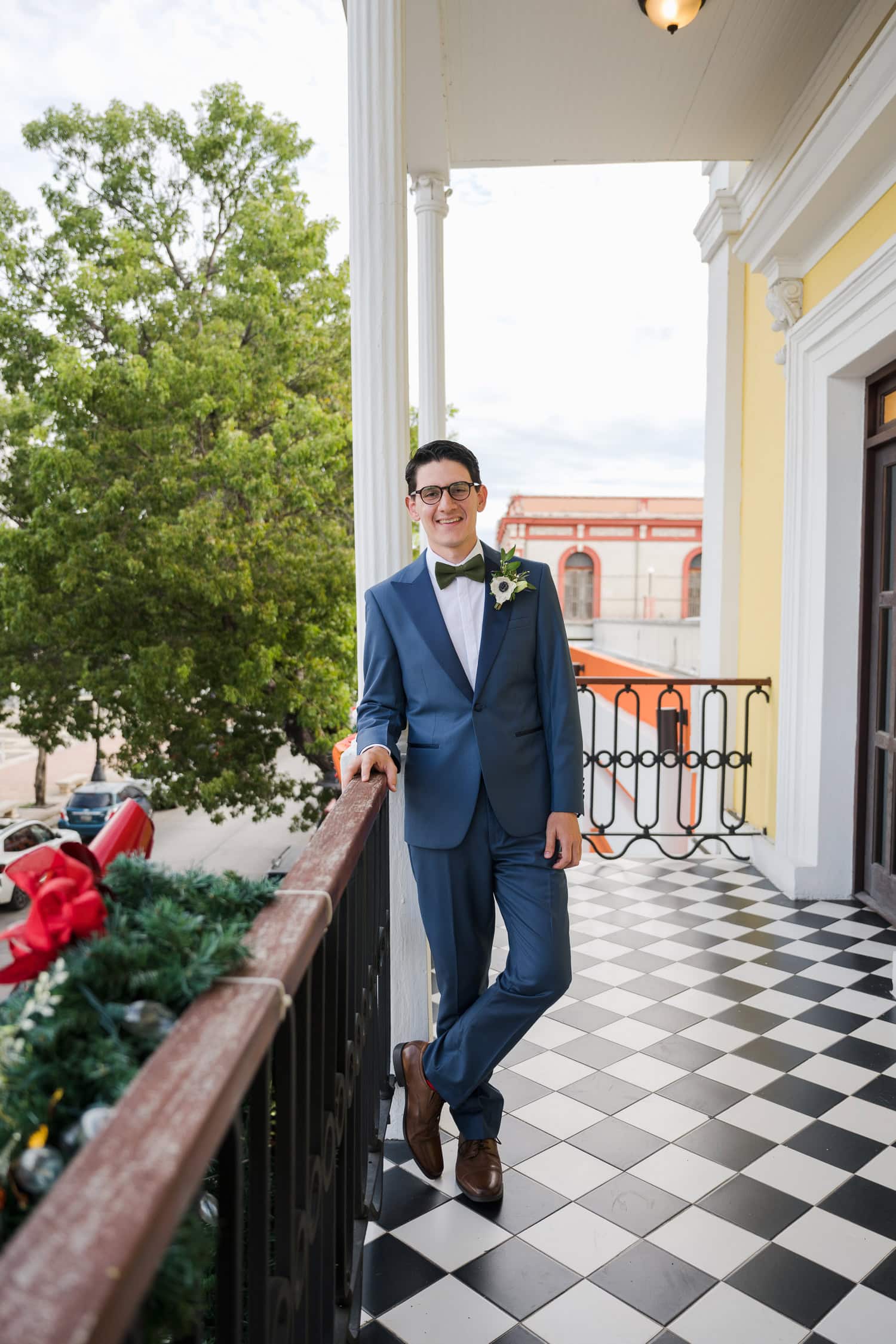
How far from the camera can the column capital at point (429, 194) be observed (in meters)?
4.70

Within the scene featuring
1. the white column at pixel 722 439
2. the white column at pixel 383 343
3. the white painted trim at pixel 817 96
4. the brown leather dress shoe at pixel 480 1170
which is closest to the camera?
the brown leather dress shoe at pixel 480 1170

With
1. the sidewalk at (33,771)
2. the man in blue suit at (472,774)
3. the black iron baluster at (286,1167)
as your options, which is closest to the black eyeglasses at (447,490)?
the man in blue suit at (472,774)

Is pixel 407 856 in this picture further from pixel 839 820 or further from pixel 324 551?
pixel 324 551

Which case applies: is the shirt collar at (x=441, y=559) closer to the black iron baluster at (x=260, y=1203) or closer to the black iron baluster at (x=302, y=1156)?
the black iron baluster at (x=302, y=1156)

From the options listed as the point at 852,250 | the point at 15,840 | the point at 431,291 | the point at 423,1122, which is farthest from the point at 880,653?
the point at 15,840

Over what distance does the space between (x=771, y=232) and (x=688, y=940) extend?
3569mm

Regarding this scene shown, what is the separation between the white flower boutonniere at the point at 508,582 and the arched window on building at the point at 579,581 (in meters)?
37.4

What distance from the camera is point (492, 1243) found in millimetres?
2055

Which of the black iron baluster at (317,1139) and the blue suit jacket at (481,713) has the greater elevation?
the blue suit jacket at (481,713)

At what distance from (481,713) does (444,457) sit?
0.63 meters

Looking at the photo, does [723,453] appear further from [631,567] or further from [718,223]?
[631,567]

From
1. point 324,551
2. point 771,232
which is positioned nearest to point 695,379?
point 324,551

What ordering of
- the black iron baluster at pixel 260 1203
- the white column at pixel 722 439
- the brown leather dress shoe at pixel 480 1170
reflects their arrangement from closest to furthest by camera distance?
1. the black iron baluster at pixel 260 1203
2. the brown leather dress shoe at pixel 480 1170
3. the white column at pixel 722 439

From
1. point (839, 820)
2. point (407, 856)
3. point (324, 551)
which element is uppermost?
point (324, 551)
